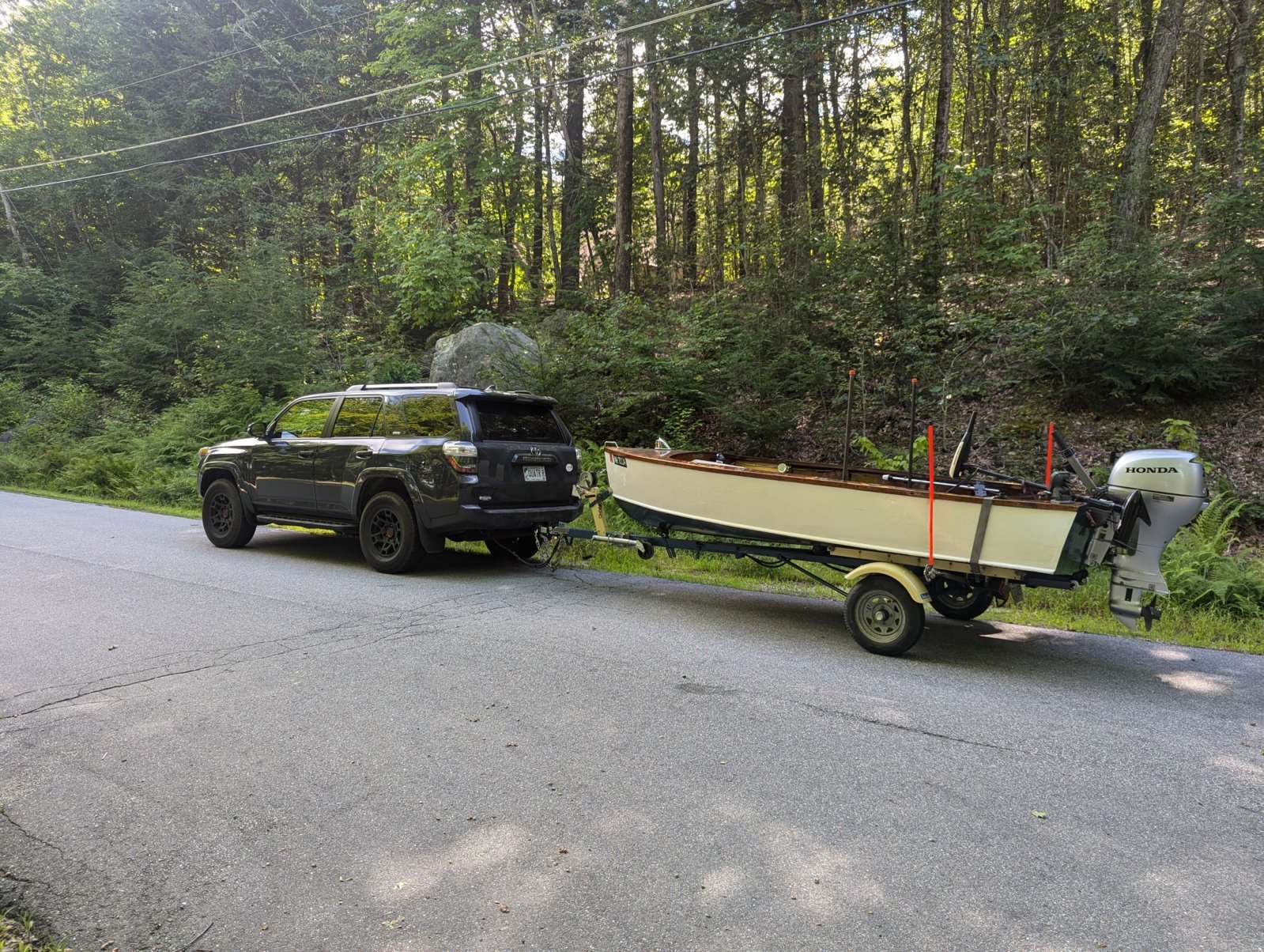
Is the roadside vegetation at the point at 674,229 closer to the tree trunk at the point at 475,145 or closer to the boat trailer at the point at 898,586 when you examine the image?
the tree trunk at the point at 475,145

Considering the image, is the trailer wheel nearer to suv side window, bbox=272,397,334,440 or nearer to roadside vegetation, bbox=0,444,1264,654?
roadside vegetation, bbox=0,444,1264,654

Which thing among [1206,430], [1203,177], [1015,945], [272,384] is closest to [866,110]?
[1203,177]

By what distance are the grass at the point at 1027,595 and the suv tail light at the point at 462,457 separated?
1596 millimetres

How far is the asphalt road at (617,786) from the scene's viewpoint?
2518mm

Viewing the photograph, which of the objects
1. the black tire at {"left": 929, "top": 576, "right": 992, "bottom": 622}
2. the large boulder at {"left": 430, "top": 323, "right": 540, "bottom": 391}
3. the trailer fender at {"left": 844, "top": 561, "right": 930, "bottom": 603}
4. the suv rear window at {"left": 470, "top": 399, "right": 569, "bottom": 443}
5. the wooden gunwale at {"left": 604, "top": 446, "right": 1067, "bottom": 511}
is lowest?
the black tire at {"left": 929, "top": 576, "right": 992, "bottom": 622}

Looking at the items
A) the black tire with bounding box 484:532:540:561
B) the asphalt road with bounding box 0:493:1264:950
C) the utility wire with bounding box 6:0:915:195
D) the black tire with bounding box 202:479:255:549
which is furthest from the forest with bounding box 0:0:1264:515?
the asphalt road with bounding box 0:493:1264:950

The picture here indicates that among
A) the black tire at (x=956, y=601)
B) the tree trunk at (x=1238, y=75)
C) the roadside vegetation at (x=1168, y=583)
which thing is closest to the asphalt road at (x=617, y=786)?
the black tire at (x=956, y=601)

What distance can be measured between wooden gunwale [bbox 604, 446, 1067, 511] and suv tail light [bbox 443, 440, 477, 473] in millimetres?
1349

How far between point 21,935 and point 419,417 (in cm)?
617

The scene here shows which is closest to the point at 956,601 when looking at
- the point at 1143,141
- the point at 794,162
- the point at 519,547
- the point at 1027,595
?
the point at 1027,595

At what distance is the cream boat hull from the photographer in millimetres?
4938

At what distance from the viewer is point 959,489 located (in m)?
5.95

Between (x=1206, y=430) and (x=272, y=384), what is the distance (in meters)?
19.6

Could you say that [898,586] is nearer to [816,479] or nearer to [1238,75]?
[816,479]
